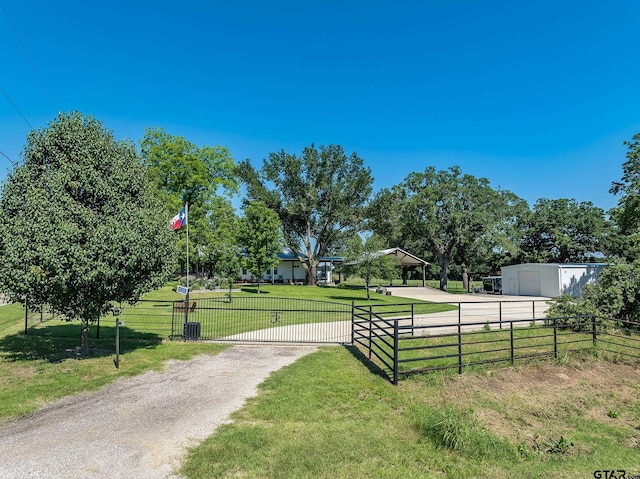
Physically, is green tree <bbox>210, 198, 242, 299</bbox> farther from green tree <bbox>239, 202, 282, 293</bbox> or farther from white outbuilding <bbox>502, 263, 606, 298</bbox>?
white outbuilding <bbox>502, 263, 606, 298</bbox>

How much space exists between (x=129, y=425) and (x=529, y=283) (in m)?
39.5

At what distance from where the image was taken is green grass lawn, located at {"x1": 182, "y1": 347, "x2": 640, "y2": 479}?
16.8 ft

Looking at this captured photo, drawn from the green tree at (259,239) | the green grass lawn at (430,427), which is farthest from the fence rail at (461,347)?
the green tree at (259,239)

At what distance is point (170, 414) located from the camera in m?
6.83

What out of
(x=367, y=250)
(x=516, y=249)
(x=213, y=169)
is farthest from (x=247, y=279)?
(x=516, y=249)

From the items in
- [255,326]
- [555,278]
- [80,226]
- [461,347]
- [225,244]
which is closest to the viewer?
[80,226]

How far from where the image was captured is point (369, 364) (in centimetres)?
1004

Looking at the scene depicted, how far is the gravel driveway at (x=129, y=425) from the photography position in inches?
199

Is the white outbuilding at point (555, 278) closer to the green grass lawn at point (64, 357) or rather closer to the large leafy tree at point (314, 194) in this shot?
the large leafy tree at point (314, 194)

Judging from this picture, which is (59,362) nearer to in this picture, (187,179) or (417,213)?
(187,179)

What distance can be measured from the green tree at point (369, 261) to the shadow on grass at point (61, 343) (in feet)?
58.6

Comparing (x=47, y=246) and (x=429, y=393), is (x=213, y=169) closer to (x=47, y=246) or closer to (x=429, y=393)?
(x=47, y=246)

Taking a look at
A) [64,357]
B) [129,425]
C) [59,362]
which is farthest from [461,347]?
[64,357]

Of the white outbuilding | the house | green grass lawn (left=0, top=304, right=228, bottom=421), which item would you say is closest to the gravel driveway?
green grass lawn (left=0, top=304, right=228, bottom=421)
